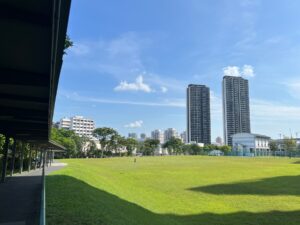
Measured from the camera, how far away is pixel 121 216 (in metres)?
8.64

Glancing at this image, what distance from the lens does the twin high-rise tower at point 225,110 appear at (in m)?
143

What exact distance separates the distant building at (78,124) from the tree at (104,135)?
75.4 m

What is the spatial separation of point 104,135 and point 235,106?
236 ft

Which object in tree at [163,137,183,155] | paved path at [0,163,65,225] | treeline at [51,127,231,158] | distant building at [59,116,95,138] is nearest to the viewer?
paved path at [0,163,65,225]

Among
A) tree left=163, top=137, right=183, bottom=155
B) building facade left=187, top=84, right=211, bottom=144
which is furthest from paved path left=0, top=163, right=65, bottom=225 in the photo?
building facade left=187, top=84, right=211, bottom=144

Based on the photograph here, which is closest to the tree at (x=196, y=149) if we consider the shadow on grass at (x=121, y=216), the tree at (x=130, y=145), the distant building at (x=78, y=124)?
the tree at (x=130, y=145)

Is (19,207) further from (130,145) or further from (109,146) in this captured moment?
(130,145)

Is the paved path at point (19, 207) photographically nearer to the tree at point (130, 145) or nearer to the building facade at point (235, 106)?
the tree at point (130, 145)

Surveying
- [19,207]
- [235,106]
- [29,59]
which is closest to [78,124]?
[235,106]

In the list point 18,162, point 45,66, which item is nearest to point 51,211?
point 45,66

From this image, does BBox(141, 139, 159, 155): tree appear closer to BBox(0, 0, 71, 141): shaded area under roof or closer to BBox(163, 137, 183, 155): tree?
BBox(163, 137, 183, 155): tree

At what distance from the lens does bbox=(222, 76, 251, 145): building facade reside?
469 feet

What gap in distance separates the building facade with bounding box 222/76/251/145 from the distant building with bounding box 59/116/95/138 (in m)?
74.1

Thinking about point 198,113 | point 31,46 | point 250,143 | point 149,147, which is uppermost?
point 198,113
